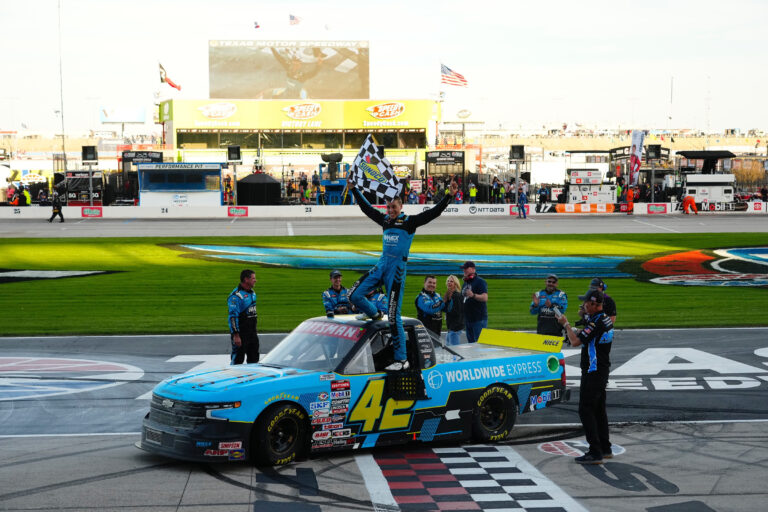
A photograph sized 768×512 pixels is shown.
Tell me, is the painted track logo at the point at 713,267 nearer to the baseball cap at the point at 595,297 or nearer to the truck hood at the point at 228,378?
the baseball cap at the point at 595,297

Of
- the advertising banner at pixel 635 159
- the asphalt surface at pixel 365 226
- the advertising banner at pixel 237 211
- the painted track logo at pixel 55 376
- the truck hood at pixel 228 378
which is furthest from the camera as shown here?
the advertising banner at pixel 635 159

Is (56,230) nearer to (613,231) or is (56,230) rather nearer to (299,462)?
(613,231)

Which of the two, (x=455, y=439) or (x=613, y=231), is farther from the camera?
(x=613, y=231)

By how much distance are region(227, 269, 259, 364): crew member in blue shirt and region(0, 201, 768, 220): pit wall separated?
37.9m

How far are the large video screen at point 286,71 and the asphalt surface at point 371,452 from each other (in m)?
77.3

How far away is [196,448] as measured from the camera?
329 inches

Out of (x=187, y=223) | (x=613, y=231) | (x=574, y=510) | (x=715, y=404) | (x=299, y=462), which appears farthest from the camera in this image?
(x=187, y=223)

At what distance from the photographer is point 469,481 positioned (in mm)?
8312

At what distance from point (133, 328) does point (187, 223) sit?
30.3 meters

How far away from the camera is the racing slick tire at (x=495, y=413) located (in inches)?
388

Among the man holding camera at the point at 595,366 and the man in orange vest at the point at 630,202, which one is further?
the man in orange vest at the point at 630,202

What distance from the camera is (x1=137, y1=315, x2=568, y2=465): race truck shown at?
8461mm

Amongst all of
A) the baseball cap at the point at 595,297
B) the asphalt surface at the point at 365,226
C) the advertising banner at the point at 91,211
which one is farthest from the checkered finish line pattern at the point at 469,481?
the advertising banner at the point at 91,211

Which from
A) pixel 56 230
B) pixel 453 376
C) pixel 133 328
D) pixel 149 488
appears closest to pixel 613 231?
pixel 56 230
